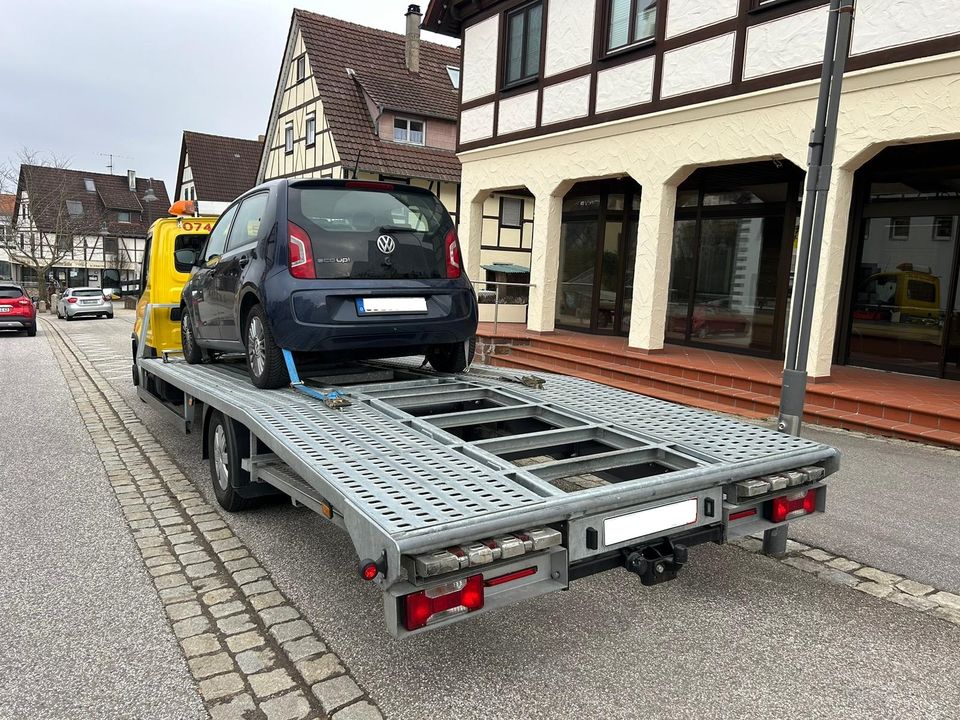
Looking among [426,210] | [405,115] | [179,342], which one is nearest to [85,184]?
[405,115]

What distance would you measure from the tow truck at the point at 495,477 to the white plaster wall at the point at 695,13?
6667 millimetres

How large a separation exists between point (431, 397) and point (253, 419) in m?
1.13

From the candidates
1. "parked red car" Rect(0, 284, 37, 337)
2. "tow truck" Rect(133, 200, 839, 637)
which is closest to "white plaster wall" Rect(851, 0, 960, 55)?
"tow truck" Rect(133, 200, 839, 637)

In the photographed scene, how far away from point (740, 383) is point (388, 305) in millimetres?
5504

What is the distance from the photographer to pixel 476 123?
14133 mm

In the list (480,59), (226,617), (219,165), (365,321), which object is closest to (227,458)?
(365,321)

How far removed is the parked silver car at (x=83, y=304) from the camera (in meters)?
28.0

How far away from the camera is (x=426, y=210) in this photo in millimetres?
5020

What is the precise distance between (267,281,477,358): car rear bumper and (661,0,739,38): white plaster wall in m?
6.69

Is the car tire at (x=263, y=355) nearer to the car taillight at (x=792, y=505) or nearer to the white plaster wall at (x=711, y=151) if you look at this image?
the car taillight at (x=792, y=505)

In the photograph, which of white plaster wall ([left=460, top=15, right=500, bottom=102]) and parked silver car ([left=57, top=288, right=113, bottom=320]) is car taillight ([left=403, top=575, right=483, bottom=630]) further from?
parked silver car ([left=57, top=288, right=113, bottom=320])

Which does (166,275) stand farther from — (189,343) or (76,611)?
(76,611)

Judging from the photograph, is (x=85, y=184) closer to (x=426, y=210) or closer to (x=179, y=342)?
(x=179, y=342)

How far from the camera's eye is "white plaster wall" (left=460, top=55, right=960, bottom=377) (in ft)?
24.3
